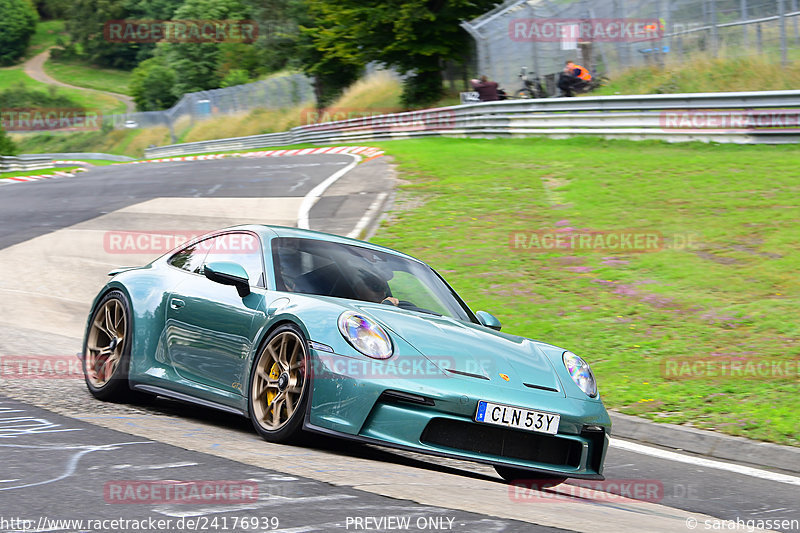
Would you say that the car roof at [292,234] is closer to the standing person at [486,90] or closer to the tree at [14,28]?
the standing person at [486,90]

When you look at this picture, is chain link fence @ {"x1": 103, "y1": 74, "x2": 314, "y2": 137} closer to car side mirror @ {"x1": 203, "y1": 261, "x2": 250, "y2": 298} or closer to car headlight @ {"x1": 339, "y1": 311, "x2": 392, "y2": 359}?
car side mirror @ {"x1": 203, "y1": 261, "x2": 250, "y2": 298}

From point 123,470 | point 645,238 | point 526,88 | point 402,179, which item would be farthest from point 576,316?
point 526,88

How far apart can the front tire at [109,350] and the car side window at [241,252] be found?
2.38 ft

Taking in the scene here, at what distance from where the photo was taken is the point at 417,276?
662 cm

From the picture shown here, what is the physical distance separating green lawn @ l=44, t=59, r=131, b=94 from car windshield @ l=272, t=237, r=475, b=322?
410 feet

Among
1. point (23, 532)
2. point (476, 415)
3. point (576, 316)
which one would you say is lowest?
point (576, 316)

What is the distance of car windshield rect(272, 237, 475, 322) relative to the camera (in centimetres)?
589

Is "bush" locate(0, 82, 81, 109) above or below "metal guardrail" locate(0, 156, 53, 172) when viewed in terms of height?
above

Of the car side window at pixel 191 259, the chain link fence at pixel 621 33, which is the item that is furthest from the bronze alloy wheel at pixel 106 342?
the chain link fence at pixel 621 33

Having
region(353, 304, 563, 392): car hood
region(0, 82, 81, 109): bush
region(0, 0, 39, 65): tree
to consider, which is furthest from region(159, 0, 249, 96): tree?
region(353, 304, 563, 392): car hood

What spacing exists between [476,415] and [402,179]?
15.2 metres

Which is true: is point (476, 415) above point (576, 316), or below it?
above

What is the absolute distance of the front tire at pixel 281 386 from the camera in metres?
5.04

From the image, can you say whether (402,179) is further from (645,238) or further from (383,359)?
(383,359)
